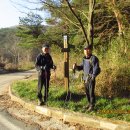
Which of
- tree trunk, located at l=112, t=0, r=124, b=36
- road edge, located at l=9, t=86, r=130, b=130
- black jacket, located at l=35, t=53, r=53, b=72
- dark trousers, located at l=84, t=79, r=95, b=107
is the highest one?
tree trunk, located at l=112, t=0, r=124, b=36

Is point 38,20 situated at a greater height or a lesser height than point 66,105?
greater

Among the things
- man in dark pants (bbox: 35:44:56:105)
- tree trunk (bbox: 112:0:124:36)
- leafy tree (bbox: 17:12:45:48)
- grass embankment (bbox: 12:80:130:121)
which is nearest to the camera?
grass embankment (bbox: 12:80:130:121)

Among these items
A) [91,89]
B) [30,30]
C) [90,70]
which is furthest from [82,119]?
[30,30]

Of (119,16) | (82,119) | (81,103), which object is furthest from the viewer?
(119,16)

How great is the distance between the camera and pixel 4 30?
141 m

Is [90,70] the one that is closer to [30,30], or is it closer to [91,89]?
[91,89]

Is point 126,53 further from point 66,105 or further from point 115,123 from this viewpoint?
point 115,123

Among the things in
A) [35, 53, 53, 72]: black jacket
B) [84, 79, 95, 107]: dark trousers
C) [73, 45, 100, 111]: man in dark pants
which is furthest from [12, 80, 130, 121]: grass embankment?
[35, 53, 53, 72]: black jacket

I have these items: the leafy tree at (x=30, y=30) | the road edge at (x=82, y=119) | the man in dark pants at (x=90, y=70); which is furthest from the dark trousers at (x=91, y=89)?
the leafy tree at (x=30, y=30)

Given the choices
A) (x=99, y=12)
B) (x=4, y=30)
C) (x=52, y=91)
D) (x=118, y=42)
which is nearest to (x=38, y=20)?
(x=99, y=12)

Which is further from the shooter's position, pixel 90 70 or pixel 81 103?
pixel 81 103

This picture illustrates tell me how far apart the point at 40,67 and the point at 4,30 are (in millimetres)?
133180

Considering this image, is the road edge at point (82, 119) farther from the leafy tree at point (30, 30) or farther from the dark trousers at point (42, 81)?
the leafy tree at point (30, 30)

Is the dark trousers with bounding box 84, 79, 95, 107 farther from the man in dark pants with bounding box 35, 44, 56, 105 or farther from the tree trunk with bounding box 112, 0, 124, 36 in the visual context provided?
the tree trunk with bounding box 112, 0, 124, 36
